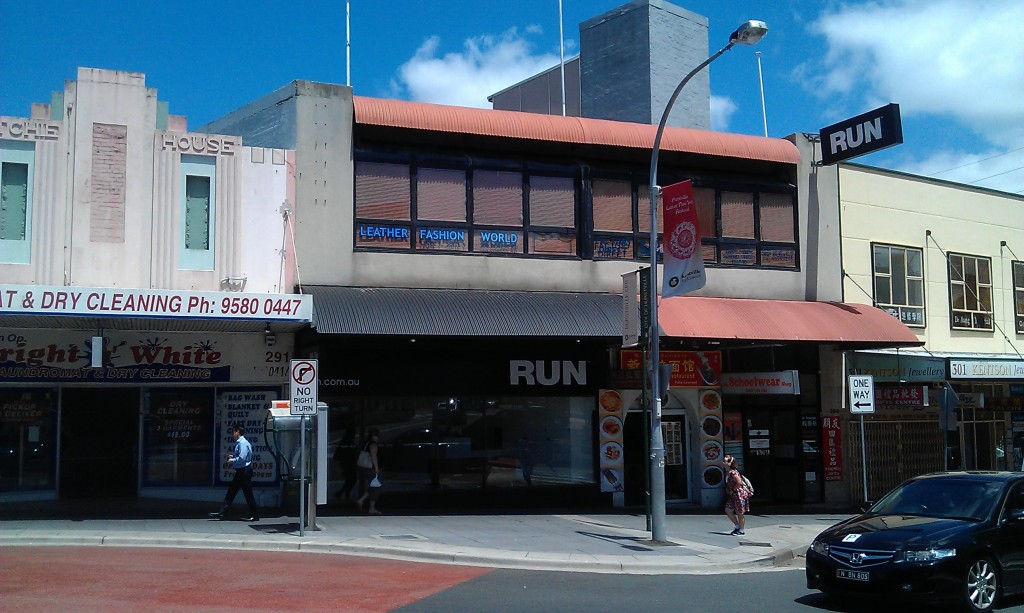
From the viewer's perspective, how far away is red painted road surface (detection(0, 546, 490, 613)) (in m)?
10.2

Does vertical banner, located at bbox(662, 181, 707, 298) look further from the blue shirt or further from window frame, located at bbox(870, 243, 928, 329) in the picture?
window frame, located at bbox(870, 243, 928, 329)

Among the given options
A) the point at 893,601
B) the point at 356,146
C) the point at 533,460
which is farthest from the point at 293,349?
the point at 893,601

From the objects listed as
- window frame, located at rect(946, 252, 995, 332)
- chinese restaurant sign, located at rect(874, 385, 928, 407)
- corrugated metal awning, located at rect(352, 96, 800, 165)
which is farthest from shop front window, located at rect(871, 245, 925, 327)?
corrugated metal awning, located at rect(352, 96, 800, 165)

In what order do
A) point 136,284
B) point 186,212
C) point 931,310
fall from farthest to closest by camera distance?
point 931,310, point 186,212, point 136,284

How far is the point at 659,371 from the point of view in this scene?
16219 millimetres

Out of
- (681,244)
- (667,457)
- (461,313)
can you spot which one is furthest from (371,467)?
(667,457)

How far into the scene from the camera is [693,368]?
22.2 meters

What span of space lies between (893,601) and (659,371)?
6.71 metres

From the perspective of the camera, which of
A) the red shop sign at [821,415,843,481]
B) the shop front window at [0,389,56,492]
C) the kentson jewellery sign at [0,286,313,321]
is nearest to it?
the kentson jewellery sign at [0,286,313,321]

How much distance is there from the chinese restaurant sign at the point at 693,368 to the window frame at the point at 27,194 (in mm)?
13109

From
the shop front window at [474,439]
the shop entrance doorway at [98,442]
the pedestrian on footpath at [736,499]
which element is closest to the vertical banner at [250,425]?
the shop front window at [474,439]

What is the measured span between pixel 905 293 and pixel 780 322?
5981 millimetres

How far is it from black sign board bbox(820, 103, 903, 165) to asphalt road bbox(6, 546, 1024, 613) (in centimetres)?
1132

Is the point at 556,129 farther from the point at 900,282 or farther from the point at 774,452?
the point at 900,282
